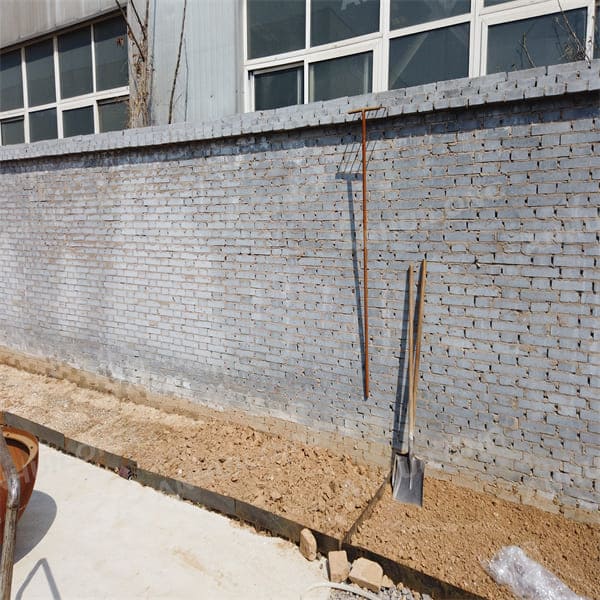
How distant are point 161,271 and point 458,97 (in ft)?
12.2

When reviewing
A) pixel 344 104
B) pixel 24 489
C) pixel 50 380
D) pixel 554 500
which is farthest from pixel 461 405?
→ pixel 50 380

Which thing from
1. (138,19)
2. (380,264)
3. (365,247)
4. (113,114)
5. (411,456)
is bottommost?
(411,456)

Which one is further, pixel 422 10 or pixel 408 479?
pixel 422 10

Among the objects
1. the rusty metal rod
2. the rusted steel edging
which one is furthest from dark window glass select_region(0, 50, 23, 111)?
the rusty metal rod

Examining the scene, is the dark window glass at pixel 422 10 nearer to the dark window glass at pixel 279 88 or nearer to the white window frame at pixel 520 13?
the white window frame at pixel 520 13

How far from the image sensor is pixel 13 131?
30.1ft

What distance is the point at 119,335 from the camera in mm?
6211

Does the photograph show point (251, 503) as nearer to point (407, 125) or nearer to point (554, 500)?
point (554, 500)

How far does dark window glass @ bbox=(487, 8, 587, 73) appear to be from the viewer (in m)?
4.48

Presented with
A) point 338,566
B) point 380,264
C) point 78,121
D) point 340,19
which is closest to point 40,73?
point 78,121

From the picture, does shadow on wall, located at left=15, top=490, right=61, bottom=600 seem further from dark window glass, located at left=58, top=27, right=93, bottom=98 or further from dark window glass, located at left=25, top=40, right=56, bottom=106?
dark window glass, located at left=25, top=40, right=56, bottom=106

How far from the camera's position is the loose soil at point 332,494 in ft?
10.8

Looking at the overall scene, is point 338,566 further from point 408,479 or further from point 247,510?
point 408,479

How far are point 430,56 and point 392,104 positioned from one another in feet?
5.27
